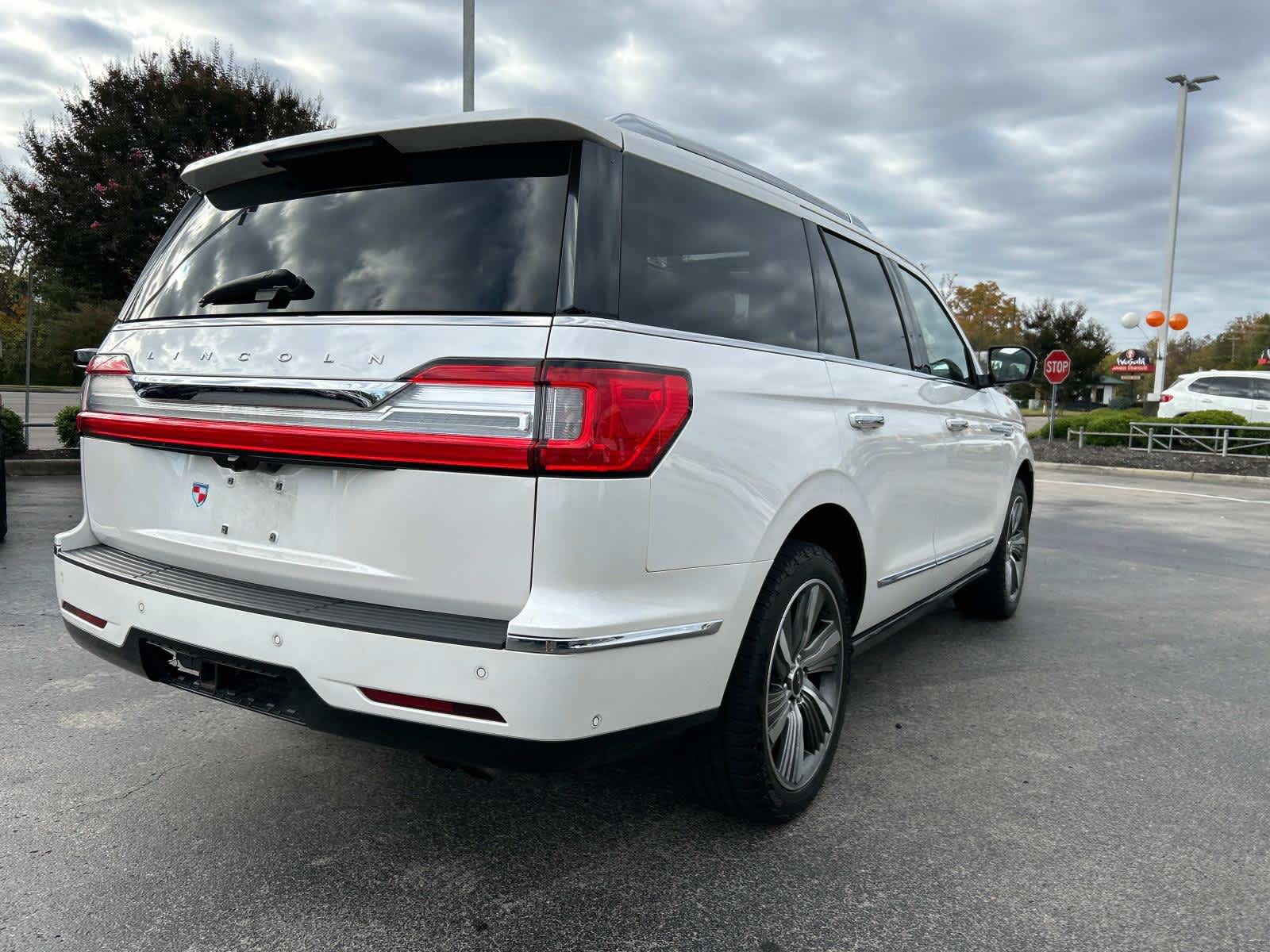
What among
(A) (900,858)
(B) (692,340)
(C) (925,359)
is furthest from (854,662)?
(B) (692,340)

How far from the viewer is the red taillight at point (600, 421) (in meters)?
2.07

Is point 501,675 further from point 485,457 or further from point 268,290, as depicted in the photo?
point 268,290

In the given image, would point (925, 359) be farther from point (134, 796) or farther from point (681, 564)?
point (134, 796)

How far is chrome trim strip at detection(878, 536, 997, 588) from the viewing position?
358cm

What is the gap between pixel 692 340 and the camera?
2439 mm

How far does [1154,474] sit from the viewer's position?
1808 cm

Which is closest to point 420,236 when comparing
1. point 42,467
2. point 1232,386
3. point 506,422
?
point 506,422

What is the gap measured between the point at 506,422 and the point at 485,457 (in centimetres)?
9

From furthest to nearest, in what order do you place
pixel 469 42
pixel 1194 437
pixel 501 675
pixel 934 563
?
pixel 1194 437, pixel 469 42, pixel 934 563, pixel 501 675

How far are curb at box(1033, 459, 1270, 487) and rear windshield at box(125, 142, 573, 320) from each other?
17892 millimetres


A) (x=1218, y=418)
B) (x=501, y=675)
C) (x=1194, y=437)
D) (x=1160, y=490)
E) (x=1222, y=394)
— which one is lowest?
(x=1160, y=490)

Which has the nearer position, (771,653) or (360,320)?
(360,320)

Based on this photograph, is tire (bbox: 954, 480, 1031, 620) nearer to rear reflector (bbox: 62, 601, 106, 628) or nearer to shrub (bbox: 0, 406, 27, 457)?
rear reflector (bbox: 62, 601, 106, 628)

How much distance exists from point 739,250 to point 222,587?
171 centimetres
